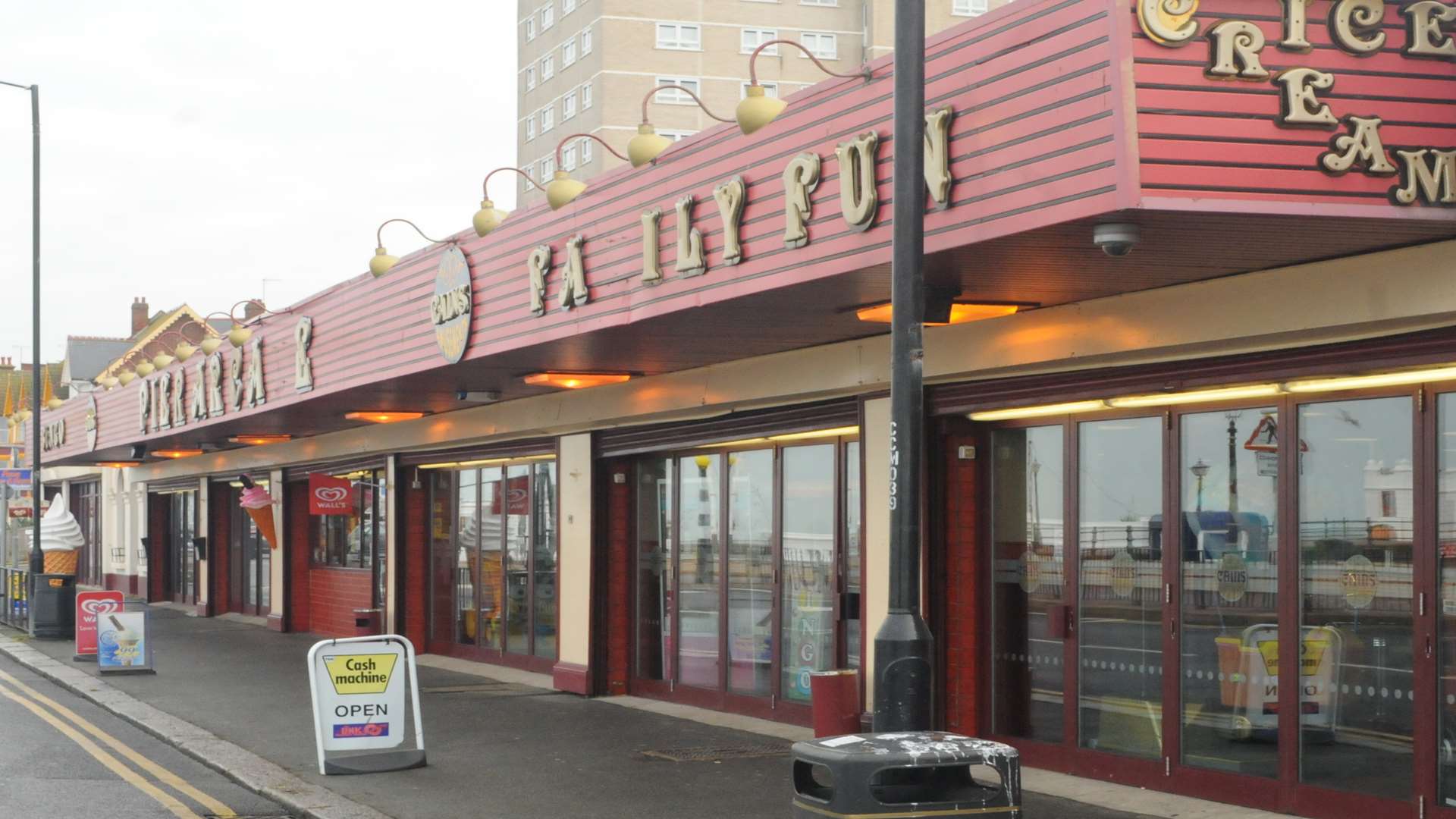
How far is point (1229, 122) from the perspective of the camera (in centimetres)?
763

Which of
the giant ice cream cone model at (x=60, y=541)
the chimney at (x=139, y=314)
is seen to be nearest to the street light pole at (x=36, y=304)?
the giant ice cream cone model at (x=60, y=541)

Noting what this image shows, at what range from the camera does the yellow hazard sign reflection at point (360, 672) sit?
1195 centimetres

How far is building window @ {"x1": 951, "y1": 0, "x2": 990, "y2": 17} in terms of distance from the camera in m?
76.1

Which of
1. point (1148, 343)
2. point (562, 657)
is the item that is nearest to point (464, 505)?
point (562, 657)

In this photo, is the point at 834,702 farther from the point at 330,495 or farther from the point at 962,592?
the point at 330,495

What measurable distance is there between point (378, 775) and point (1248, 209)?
7430 millimetres

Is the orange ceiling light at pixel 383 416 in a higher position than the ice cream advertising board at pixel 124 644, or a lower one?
higher

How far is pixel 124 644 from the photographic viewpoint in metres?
19.5

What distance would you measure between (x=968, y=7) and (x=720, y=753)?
229ft

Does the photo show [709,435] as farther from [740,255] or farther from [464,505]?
[464,505]

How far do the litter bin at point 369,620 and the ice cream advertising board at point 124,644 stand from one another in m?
3.02

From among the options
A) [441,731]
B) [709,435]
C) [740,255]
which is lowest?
[441,731]

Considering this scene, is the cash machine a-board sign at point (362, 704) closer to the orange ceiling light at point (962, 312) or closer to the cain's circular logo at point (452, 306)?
the cain's circular logo at point (452, 306)

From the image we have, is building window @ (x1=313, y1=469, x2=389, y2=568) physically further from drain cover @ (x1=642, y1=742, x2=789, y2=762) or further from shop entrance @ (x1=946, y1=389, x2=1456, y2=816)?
shop entrance @ (x1=946, y1=389, x2=1456, y2=816)
